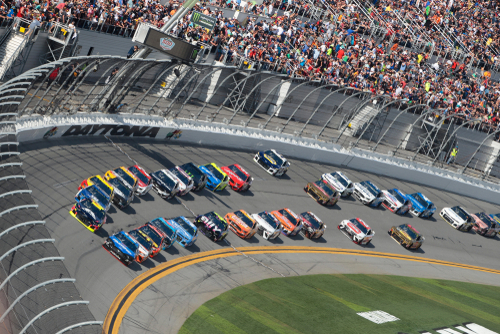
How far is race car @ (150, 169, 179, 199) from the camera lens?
29844 mm

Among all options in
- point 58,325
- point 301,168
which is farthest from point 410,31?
point 58,325

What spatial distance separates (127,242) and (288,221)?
10742 millimetres

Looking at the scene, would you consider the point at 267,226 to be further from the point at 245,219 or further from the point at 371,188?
the point at 371,188

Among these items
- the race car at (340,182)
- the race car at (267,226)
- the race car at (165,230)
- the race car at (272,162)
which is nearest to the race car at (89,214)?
the race car at (165,230)

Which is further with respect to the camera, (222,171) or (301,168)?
(301,168)

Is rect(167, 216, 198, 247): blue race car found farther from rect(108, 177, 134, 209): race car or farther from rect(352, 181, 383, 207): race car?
rect(352, 181, 383, 207): race car

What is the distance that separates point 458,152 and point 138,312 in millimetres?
35378

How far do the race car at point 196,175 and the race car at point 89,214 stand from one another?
316 inches

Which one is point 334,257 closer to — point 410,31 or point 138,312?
point 138,312

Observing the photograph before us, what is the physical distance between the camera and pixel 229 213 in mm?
30562

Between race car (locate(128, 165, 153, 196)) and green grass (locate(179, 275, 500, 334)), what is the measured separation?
22.8 ft

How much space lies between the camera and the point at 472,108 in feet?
168

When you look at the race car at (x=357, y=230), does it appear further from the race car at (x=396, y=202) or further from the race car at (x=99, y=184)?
the race car at (x=99, y=184)

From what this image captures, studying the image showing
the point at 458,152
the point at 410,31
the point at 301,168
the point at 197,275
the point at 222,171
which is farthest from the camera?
the point at 410,31
